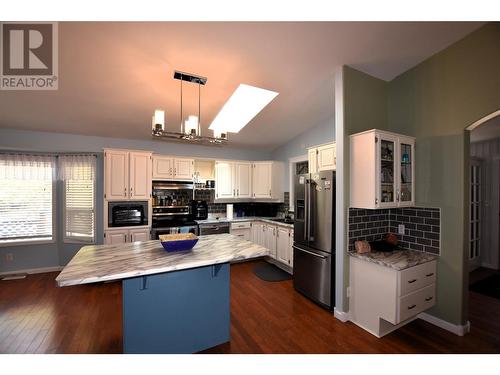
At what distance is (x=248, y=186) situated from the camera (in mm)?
4938

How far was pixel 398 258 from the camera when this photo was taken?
2.31m

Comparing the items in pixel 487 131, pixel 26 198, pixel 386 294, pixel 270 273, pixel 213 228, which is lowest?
pixel 270 273

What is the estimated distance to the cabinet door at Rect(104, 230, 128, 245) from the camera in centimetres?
363

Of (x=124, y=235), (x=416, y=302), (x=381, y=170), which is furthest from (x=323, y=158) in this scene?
(x=124, y=235)

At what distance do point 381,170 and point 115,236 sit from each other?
4.05 meters

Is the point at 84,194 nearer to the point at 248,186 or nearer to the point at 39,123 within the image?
the point at 39,123

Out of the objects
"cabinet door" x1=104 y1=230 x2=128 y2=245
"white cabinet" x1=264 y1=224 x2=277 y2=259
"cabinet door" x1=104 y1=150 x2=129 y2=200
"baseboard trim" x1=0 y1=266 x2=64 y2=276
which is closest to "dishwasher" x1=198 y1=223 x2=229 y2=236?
"white cabinet" x1=264 y1=224 x2=277 y2=259

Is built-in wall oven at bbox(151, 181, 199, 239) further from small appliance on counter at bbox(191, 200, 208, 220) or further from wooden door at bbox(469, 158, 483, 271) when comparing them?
wooden door at bbox(469, 158, 483, 271)

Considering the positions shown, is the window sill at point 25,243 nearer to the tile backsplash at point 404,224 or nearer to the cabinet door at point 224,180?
the cabinet door at point 224,180

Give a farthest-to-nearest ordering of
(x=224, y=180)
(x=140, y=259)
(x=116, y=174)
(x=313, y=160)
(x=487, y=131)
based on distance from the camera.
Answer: (x=224, y=180) < (x=116, y=174) < (x=487, y=131) < (x=313, y=160) < (x=140, y=259)

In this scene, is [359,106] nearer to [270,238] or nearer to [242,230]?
[270,238]

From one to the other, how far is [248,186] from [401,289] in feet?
11.0
